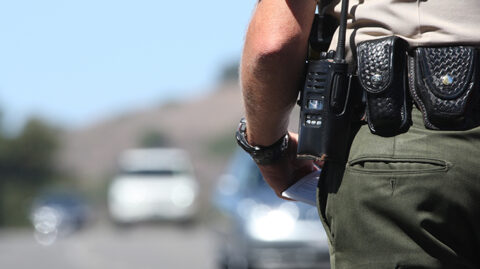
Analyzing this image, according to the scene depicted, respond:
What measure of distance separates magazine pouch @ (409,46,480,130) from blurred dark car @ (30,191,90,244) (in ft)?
104

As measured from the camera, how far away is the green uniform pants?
2252 mm

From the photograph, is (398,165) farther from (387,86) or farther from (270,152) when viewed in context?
(270,152)

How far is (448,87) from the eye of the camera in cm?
233

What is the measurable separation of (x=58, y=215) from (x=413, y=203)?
3722 centimetres

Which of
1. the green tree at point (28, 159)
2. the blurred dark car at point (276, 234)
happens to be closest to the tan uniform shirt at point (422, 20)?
the blurred dark car at point (276, 234)

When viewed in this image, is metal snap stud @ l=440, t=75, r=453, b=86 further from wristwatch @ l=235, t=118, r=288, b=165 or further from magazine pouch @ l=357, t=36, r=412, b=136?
wristwatch @ l=235, t=118, r=288, b=165

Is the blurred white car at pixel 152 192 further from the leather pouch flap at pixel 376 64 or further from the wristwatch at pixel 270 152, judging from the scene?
the leather pouch flap at pixel 376 64

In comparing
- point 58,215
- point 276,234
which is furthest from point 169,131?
point 276,234

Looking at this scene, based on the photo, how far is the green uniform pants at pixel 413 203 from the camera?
2252 mm

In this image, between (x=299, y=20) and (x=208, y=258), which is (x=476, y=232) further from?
(x=208, y=258)

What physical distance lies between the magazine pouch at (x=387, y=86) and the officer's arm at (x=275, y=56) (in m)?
0.17

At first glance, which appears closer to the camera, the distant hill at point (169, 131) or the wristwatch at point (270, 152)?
the wristwatch at point (270, 152)

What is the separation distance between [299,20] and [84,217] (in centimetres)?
4084

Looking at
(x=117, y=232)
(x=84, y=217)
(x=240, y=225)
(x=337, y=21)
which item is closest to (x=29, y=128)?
(x=84, y=217)
